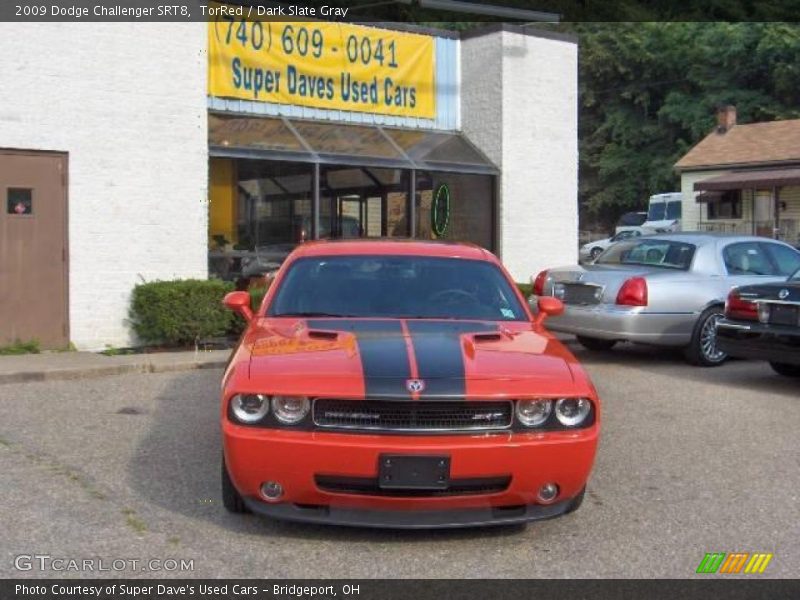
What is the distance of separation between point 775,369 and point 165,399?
647 cm

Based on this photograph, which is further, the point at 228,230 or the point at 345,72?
the point at 345,72

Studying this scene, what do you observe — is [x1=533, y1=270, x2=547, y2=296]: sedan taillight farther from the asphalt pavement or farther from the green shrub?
the green shrub

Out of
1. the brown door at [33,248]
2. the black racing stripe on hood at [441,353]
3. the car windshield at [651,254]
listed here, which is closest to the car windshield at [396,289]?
the black racing stripe on hood at [441,353]

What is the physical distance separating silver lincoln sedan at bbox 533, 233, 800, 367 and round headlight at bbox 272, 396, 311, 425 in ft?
21.4

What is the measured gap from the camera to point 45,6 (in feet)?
37.8

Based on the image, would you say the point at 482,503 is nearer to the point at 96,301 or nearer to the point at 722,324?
the point at 722,324

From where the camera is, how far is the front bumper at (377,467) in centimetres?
453

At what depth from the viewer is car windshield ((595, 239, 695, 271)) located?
11297 mm

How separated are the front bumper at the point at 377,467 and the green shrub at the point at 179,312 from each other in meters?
7.27

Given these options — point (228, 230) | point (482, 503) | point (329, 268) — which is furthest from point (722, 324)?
point (228, 230)

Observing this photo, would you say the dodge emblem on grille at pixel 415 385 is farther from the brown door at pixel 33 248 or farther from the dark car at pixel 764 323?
the brown door at pixel 33 248

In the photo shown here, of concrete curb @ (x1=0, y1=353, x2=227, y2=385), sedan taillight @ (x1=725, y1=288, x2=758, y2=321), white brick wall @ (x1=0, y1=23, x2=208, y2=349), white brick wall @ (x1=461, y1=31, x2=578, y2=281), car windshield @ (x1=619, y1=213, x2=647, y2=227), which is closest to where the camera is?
sedan taillight @ (x1=725, y1=288, x2=758, y2=321)

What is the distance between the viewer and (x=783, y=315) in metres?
9.30

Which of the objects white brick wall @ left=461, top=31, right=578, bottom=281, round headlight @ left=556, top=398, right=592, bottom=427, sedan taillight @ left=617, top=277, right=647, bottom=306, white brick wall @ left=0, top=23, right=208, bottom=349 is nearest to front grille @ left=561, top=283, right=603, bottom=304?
sedan taillight @ left=617, top=277, right=647, bottom=306
